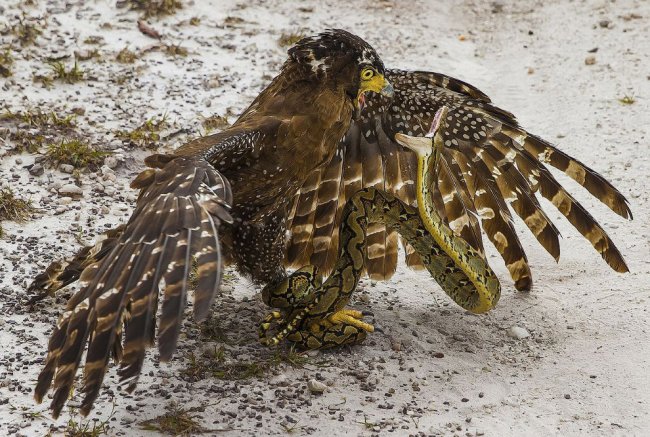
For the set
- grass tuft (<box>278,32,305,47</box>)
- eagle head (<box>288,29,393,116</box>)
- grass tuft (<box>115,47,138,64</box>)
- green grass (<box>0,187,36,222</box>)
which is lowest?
green grass (<box>0,187,36,222</box>)

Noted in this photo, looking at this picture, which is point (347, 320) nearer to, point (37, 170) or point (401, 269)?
point (401, 269)

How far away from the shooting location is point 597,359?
5.29m

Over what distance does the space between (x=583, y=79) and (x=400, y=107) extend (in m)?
3.96

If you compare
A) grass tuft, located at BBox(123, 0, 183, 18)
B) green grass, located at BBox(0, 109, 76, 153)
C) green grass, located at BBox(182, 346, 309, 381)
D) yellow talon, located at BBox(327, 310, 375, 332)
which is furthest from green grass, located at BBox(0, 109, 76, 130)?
yellow talon, located at BBox(327, 310, 375, 332)

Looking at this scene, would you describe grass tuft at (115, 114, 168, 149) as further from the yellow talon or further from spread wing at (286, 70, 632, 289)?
the yellow talon

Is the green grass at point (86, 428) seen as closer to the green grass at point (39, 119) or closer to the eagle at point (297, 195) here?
the eagle at point (297, 195)

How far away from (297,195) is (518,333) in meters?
1.53

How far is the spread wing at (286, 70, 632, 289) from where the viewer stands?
574cm

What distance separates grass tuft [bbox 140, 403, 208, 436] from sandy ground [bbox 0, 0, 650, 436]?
5cm

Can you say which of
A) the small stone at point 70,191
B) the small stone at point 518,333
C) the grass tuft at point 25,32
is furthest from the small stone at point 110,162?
the small stone at point 518,333

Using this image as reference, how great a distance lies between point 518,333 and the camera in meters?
5.57

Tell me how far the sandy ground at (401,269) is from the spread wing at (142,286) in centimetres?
70

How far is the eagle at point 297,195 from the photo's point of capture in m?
3.78

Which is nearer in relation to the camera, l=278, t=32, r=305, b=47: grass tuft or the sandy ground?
the sandy ground
